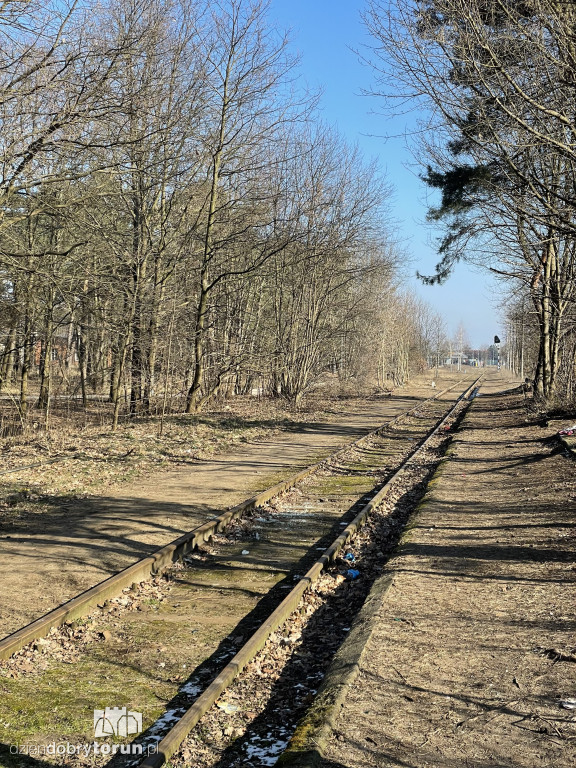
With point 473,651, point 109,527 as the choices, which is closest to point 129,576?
point 109,527

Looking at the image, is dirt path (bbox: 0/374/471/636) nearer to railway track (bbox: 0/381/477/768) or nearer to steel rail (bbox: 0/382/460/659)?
steel rail (bbox: 0/382/460/659)

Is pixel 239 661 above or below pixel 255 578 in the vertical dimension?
above

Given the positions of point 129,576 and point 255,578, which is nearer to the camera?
point 129,576

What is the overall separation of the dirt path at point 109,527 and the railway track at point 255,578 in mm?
398

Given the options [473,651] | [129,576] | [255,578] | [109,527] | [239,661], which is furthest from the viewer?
[109,527]

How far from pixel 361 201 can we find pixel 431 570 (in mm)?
24354

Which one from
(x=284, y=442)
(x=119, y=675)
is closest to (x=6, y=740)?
(x=119, y=675)

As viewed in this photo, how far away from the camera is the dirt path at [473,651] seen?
397 centimetres

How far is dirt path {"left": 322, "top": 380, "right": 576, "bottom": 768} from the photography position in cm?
397

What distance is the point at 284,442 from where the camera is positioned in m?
20.4

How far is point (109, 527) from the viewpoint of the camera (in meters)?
9.41

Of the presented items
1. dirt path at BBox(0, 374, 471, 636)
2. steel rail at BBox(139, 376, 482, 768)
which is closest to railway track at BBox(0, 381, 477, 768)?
steel rail at BBox(139, 376, 482, 768)

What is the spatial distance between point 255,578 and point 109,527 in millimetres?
2681

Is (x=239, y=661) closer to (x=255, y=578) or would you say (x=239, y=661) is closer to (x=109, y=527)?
(x=255, y=578)
